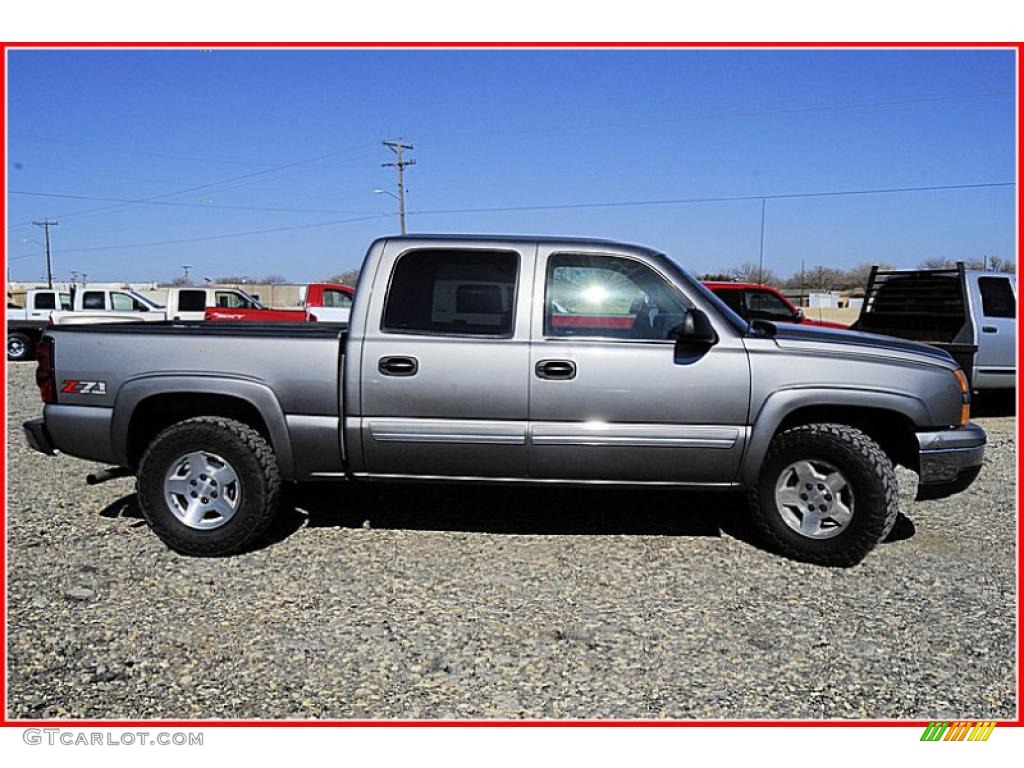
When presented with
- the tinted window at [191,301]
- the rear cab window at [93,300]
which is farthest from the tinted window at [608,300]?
the rear cab window at [93,300]

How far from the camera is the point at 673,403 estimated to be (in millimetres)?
4852

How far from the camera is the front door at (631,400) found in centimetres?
484

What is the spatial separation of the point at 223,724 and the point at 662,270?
3.27m

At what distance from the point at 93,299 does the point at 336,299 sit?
5785 millimetres

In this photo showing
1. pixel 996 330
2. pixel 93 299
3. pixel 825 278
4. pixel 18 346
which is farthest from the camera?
pixel 825 278

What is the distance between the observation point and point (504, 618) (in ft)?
13.9

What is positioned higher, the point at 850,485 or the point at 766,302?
the point at 766,302

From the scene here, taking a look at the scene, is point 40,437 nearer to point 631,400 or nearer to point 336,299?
point 631,400

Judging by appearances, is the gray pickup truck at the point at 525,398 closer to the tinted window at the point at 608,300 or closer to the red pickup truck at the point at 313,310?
the tinted window at the point at 608,300
